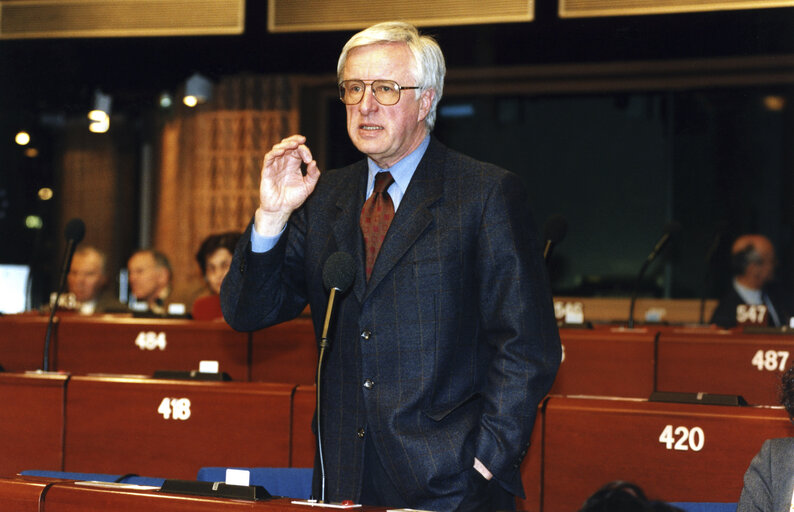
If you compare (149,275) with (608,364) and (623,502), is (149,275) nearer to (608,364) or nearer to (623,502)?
(608,364)

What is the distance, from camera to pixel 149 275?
6016 mm

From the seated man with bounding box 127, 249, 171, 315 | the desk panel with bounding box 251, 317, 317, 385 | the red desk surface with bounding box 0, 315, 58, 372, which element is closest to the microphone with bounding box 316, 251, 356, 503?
the desk panel with bounding box 251, 317, 317, 385

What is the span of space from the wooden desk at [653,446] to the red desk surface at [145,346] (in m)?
1.77

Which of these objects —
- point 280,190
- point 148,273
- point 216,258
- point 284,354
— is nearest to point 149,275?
point 148,273

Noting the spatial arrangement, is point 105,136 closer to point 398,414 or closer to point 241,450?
point 241,450

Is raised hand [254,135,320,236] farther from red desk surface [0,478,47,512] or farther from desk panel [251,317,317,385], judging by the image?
desk panel [251,317,317,385]

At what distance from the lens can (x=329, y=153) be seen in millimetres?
8711

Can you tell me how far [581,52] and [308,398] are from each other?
5.16 metres

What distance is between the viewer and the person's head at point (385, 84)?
1.94 metres

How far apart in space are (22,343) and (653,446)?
297 cm

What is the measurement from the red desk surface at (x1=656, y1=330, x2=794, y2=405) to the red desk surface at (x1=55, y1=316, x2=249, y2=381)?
1.74m

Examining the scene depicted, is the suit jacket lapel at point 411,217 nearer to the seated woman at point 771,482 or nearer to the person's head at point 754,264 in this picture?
the seated woman at point 771,482

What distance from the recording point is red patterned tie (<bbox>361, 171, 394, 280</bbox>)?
1965mm

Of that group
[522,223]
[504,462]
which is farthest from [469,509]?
[522,223]
